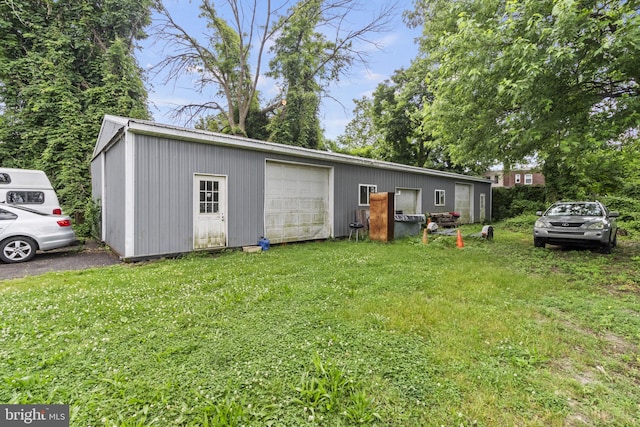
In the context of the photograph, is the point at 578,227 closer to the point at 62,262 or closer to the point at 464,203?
the point at 464,203

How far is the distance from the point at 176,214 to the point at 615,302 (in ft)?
25.8

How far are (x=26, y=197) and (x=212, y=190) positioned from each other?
677 cm

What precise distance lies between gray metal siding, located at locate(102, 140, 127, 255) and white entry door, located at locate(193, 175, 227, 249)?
1462 mm

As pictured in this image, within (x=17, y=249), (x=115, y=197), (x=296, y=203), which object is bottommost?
(x=17, y=249)

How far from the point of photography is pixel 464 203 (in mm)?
15891

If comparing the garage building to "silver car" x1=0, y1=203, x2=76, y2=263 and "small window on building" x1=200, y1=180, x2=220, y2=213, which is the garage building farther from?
"silver car" x1=0, y1=203, x2=76, y2=263

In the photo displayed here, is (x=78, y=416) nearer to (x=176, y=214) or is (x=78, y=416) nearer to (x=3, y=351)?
(x=3, y=351)

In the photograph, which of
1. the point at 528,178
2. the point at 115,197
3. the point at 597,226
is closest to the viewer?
the point at 597,226

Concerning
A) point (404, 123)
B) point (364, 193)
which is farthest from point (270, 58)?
point (364, 193)

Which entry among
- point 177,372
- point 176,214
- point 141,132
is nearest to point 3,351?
point 177,372

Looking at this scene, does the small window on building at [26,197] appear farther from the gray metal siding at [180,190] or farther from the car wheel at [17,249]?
the gray metal siding at [180,190]

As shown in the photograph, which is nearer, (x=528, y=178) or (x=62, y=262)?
(x=62, y=262)

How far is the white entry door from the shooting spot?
22.0ft

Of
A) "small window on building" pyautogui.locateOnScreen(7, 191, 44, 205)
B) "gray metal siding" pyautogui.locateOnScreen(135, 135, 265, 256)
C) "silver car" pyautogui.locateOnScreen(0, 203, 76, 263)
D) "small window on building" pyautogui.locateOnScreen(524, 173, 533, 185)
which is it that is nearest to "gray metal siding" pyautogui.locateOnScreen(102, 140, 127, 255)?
"gray metal siding" pyautogui.locateOnScreen(135, 135, 265, 256)
